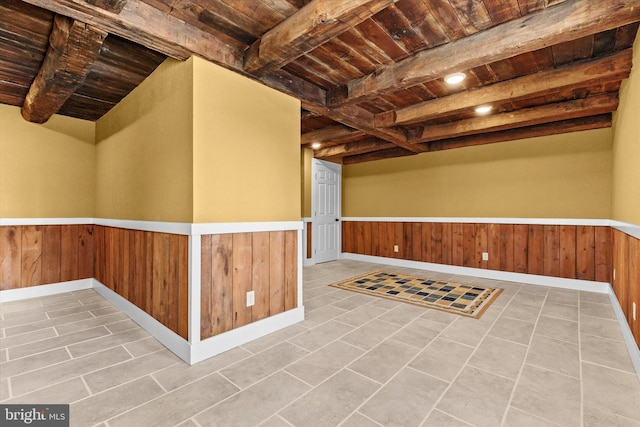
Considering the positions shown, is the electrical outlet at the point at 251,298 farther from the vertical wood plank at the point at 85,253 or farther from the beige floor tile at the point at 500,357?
the vertical wood plank at the point at 85,253

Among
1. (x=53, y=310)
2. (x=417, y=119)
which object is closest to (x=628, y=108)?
(x=417, y=119)

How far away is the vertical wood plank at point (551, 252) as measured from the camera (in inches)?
170

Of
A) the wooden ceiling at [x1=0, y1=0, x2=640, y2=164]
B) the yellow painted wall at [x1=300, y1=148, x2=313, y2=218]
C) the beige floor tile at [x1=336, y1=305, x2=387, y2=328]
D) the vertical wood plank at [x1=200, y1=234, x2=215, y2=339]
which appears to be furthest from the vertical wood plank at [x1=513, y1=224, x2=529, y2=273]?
the vertical wood plank at [x1=200, y1=234, x2=215, y2=339]

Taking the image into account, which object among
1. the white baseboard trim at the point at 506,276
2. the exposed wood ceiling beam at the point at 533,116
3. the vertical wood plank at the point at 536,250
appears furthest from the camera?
the vertical wood plank at the point at 536,250

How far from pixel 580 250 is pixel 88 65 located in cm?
589

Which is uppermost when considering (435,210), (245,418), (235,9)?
(235,9)

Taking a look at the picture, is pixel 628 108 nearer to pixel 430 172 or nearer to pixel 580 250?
pixel 580 250

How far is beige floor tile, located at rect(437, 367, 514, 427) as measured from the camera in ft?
5.17

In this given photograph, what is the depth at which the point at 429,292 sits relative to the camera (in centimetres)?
392

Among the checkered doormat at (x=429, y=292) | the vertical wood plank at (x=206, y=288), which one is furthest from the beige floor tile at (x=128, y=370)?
the checkered doormat at (x=429, y=292)

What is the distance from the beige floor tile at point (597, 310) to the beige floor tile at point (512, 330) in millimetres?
865

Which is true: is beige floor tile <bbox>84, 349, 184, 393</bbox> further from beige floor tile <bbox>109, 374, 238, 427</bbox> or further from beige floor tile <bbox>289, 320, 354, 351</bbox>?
beige floor tile <bbox>289, 320, 354, 351</bbox>

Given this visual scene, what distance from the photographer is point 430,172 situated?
5566mm

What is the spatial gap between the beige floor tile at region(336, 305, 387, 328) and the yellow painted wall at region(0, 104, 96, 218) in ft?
12.4
